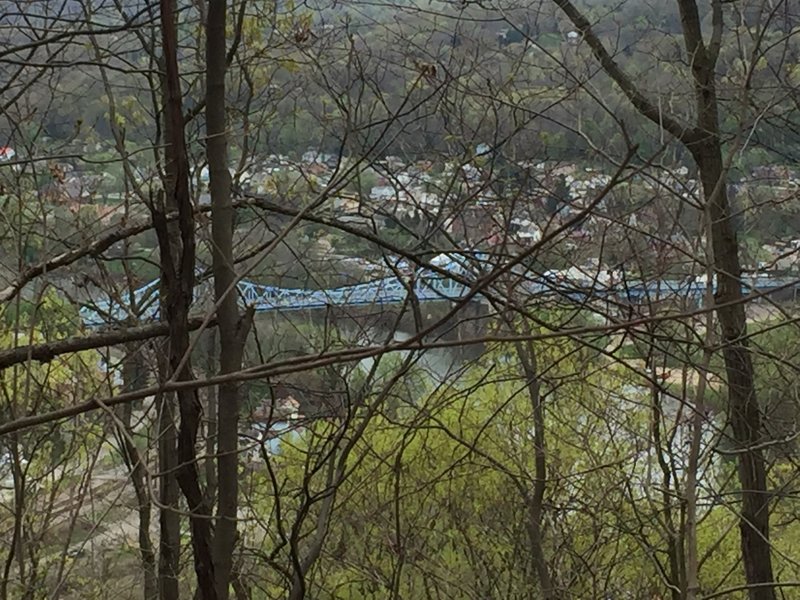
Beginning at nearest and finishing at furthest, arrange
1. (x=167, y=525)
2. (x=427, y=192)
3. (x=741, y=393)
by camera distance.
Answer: (x=167, y=525) < (x=741, y=393) < (x=427, y=192)

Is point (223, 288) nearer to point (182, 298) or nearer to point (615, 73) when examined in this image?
point (182, 298)

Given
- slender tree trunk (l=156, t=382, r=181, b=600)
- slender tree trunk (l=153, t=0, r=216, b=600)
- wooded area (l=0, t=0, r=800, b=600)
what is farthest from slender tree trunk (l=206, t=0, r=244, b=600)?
slender tree trunk (l=156, t=382, r=181, b=600)

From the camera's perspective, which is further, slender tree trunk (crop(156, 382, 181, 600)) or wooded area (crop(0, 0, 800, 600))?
wooded area (crop(0, 0, 800, 600))

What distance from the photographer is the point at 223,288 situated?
1688 millimetres

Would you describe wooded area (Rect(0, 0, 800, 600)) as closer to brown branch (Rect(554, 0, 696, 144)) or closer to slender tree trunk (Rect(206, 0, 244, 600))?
brown branch (Rect(554, 0, 696, 144))

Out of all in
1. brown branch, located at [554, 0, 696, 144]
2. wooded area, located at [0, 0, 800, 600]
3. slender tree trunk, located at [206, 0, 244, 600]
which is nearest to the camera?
slender tree trunk, located at [206, 0, 244, 600]

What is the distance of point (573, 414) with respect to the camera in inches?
313

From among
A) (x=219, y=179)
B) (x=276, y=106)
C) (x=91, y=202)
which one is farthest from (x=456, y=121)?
(x=219, y=179)

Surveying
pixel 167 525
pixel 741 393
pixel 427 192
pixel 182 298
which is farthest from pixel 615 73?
pixel 182 298

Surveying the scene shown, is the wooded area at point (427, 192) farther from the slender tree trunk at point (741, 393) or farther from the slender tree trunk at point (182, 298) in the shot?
the slender tree trunk at point (182, 298)

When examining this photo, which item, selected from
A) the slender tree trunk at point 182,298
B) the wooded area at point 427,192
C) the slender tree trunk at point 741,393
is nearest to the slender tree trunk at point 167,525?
the wooded area at point 427,192

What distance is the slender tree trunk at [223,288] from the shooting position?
5.39ft

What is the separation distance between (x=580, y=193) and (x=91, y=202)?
285 centimetres

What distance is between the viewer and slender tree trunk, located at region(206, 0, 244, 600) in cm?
164
